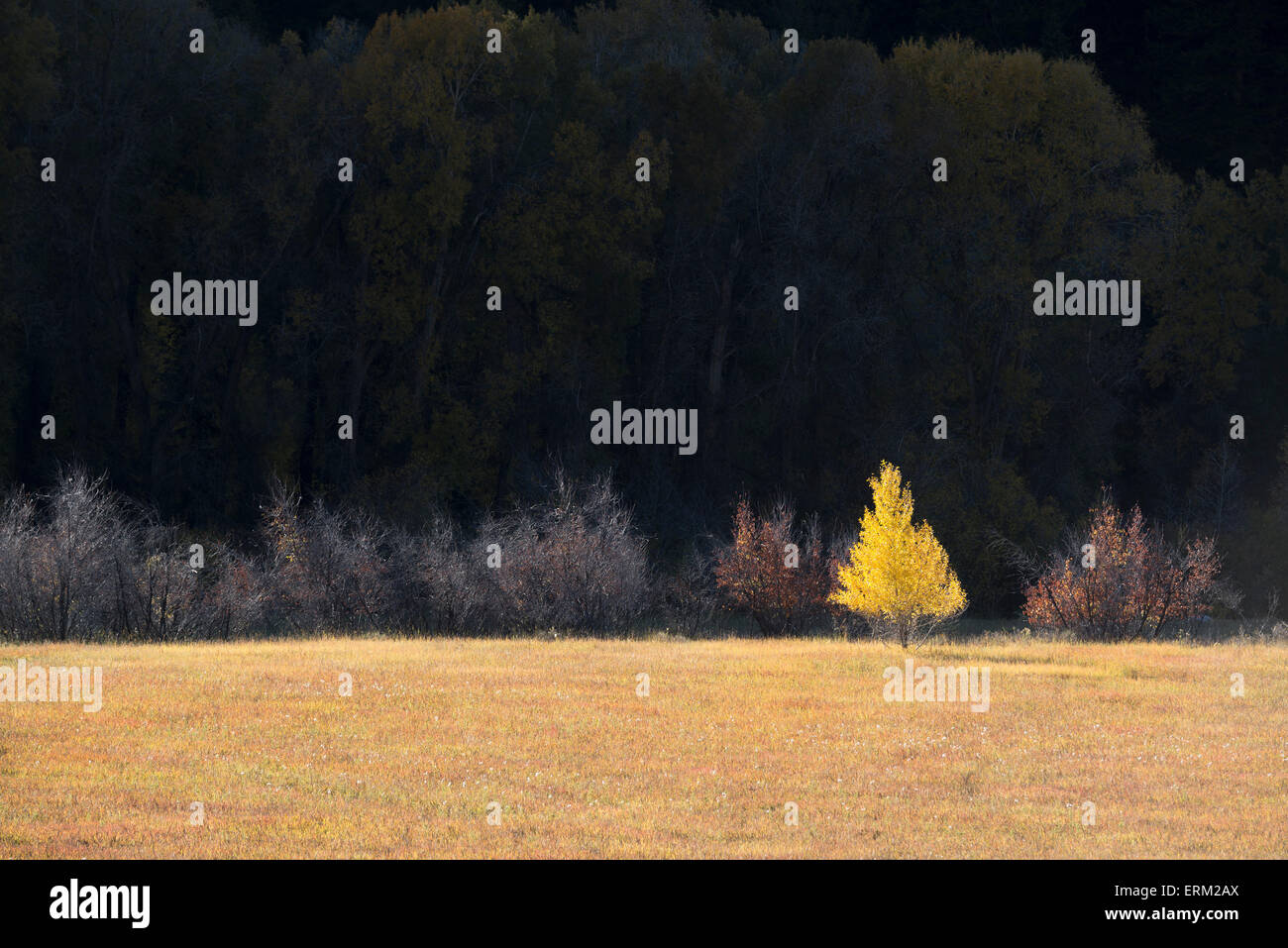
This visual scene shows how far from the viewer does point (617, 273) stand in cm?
4891

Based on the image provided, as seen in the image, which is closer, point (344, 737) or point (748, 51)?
point (344, 737)

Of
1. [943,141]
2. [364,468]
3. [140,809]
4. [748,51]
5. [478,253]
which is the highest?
[748,51]

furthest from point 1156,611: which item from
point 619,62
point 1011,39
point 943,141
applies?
point 1011,39

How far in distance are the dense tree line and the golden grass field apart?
837 inches

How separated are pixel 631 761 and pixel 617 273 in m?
33.4

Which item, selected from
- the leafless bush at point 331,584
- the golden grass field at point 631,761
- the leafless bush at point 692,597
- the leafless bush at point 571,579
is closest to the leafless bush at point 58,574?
the golden grass field at point 631,761

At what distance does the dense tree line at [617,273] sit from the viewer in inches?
1796

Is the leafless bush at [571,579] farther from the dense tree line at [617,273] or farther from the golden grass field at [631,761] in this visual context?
the dense tree line at [617,273]

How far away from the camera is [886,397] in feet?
168

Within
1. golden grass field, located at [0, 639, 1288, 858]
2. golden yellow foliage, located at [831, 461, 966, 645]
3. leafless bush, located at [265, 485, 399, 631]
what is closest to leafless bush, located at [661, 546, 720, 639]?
leafless bush, located at [265, 485, 399, 631]

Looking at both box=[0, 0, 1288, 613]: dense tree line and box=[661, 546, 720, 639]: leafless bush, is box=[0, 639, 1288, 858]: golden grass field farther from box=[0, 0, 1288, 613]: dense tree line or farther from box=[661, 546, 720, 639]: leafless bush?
box=[0, 0, 1288, 613]: dense tree line

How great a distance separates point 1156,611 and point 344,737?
20461 mm

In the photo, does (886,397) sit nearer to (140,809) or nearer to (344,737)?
(344,737)

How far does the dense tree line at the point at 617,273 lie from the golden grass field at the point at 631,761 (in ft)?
69.8
